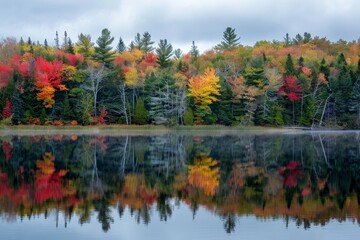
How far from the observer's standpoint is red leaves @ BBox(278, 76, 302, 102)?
70250mm

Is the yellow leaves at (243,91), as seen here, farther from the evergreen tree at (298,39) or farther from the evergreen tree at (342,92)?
the evergreen tree at (298,39)

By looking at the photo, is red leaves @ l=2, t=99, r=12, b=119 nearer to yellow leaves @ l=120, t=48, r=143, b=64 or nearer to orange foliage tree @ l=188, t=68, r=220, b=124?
orange foliage tree @ l=188, t=68, r=220, b=124

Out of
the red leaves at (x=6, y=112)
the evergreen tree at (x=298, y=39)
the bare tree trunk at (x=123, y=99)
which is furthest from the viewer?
the evergreen tree at (x=298, y=39)

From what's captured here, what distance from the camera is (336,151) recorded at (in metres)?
34.5

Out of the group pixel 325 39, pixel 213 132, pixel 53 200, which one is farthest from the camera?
pixel 325 39

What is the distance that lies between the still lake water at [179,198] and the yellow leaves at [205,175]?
0.14ft

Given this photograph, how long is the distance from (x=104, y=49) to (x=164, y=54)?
32.4 ft

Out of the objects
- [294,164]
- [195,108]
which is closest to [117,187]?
[294,164]

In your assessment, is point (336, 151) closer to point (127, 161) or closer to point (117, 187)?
point (127, 161)

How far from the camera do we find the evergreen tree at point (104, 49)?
75375mm

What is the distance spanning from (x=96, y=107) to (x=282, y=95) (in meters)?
26.1

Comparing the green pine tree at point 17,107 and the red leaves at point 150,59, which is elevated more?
the red leaves at point 150,59

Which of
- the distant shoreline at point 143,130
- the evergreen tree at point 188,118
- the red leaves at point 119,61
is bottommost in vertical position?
the distant shoreline at point 143,130

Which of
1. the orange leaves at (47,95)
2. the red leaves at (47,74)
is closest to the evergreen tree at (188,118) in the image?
the red leaves at (47,74)
